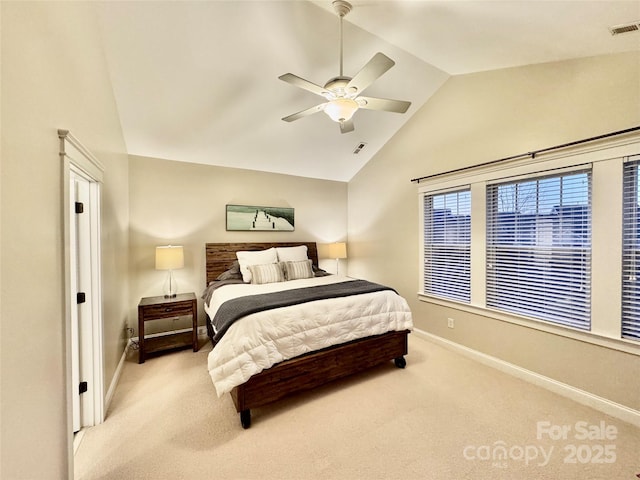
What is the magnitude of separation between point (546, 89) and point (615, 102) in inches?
21.3

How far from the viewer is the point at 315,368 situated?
2.42m

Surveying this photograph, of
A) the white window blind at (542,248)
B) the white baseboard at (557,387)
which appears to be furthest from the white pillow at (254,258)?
the white window blind at (542,248)

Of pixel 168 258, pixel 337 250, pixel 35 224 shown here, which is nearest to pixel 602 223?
pixel 337 250

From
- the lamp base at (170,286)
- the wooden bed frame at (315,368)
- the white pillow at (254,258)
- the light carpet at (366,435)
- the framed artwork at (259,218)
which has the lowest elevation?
the light carpet at (366,435)

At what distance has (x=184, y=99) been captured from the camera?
9.34ft

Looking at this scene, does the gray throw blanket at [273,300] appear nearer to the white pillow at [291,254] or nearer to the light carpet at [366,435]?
the light carpet at [366,435]

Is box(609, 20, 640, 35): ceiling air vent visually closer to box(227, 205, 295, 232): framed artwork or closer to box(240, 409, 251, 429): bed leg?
box(240, 409, 251, 429): bed leg

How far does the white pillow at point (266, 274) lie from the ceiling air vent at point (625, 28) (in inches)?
144

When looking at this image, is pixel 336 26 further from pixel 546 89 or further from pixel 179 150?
pixel 179 150

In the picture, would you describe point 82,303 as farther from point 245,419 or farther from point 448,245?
point 448,245

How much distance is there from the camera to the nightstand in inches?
123

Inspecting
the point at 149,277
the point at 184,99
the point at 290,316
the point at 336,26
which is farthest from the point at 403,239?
the point at 149,277

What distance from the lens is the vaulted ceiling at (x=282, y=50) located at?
1.96 meters

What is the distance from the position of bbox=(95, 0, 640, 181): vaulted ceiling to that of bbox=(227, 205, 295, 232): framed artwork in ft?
3.25
